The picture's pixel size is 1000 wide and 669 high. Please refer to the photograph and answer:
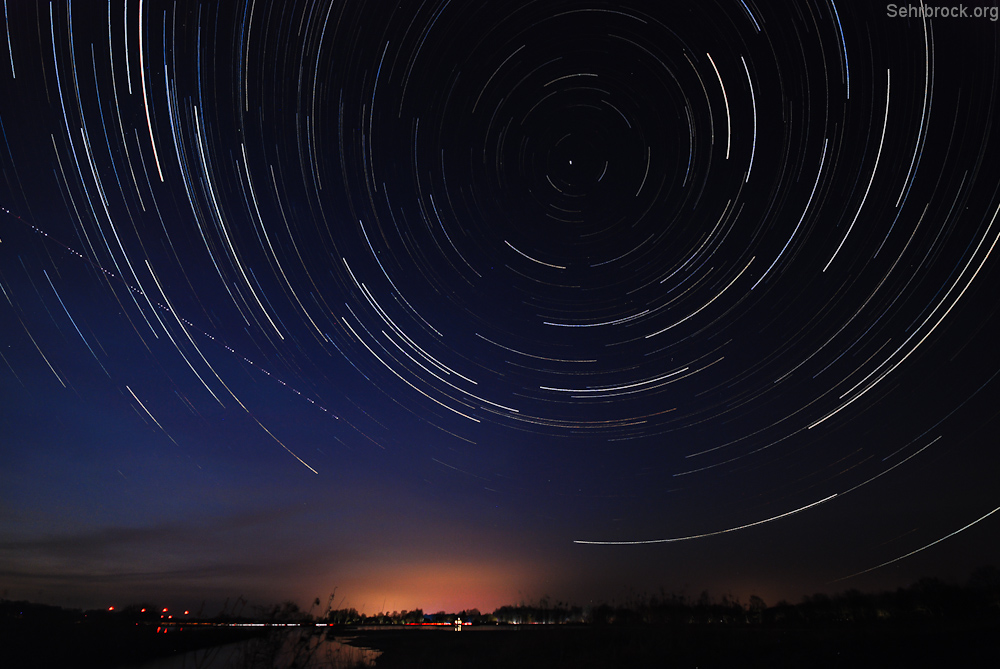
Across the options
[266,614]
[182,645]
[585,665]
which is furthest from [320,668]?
[182,645]

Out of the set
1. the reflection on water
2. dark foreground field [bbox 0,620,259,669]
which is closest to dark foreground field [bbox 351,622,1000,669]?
the reflection on water

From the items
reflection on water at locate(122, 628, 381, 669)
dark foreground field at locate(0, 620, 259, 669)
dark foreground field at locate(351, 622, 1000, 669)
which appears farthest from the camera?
dark foreground field at locate(0, 620, 259, 669)

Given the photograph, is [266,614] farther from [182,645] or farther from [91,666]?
[182,645]

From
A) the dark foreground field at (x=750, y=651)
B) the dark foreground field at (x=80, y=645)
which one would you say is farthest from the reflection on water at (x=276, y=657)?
the dark foreground field at (x=750, y=651)

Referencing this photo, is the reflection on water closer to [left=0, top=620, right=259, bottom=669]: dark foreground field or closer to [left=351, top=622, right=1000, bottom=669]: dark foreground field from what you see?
[left=0, top=620, right=259, bottom=669]: dark foreground field

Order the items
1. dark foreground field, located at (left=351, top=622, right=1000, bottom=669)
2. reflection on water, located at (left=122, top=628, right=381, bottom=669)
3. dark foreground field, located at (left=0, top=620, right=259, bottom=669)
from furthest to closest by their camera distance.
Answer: dark foreground field, located at (left=0, top=620, right=259, bottom=669) < dark foreground field, located at (left=351, top=622, right=1000, bottom=669) < reflection on water, located at (left=122, top=628, right=381, bottom=669)

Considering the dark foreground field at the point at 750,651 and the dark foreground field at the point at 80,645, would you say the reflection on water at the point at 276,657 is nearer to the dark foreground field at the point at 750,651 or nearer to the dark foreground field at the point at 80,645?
the dark foreground field at the point at 80,645

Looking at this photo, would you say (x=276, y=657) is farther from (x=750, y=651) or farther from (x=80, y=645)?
(x=80, y=645)

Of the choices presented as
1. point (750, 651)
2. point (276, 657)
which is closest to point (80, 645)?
point (276, 657)
